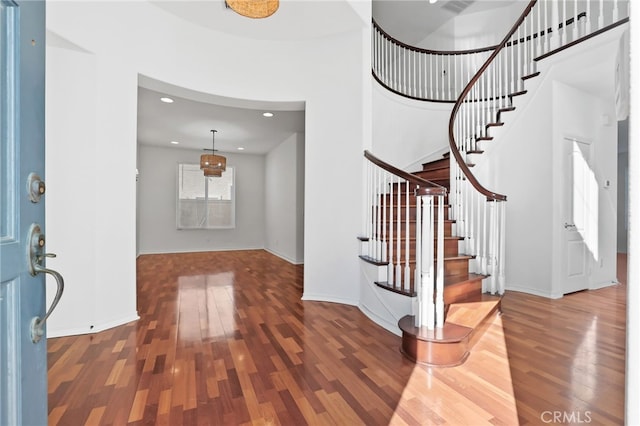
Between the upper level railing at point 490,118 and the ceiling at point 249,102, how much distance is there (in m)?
1.77

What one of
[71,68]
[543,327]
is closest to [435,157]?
[543,327]

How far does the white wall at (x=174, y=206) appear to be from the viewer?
723 cm

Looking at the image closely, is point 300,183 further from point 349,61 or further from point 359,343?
point 359,343

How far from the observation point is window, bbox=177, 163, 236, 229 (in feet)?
24.8

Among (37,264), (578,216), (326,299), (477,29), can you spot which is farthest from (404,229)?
(477,29)

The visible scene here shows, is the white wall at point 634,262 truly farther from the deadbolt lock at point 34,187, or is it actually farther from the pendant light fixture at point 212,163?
the pendant light fixture at point 212,163

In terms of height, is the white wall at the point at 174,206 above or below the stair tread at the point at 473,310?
above

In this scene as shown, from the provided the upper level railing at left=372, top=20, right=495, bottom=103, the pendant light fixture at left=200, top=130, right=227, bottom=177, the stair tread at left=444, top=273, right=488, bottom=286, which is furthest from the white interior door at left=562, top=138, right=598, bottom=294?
the pendant light fixture at left=200, top=130, right=227, bottom=177

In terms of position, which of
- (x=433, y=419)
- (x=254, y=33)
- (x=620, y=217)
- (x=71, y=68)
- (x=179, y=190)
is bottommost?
(x=433, y=419)

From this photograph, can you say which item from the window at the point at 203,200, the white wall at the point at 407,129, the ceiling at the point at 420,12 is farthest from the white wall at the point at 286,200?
the ceiling at the point at 420,12

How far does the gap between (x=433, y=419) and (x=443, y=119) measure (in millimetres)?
4708

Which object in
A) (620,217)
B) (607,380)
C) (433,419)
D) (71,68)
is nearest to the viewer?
(433,419)

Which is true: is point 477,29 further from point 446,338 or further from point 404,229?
point 446,338

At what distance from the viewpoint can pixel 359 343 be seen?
2373 millimetres
